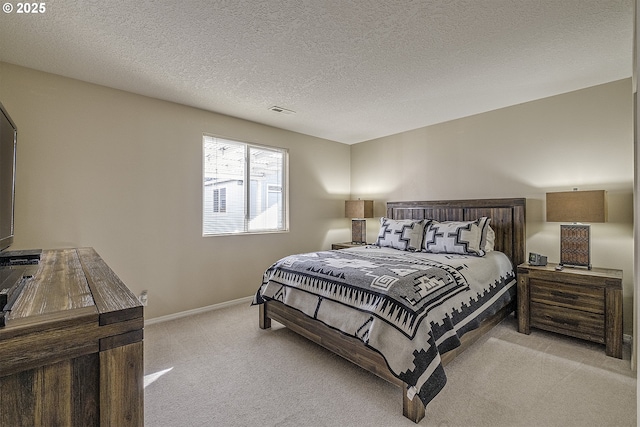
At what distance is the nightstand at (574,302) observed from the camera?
7.82 feet

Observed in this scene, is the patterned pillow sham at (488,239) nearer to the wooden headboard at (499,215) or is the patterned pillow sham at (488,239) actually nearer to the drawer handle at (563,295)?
the wooden headboard at (499,215)

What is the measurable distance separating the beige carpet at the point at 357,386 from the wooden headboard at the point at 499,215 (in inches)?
38.4

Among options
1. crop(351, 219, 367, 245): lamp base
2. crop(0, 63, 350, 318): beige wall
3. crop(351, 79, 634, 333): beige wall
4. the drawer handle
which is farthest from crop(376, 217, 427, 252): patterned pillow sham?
crop(0, 63, 350, 318): beige wall

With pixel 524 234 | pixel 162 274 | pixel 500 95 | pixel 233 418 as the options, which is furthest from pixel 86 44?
pixel 524 234

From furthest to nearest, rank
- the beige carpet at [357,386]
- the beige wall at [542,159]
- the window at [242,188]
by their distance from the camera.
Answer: the window at [242,188] → the beige wall at [542,159] → the beige carpet at [357,386]

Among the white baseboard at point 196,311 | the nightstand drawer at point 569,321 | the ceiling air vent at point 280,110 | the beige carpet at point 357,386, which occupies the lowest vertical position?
the beige carpet at point 357,386

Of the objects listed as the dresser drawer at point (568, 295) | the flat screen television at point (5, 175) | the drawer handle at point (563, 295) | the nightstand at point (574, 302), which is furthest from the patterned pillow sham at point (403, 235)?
the flat screen television at point (5, 175)

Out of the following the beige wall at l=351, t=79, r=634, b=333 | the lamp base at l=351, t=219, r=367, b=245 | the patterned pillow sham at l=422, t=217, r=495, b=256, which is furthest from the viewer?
→ the lamp base at l=351, t=219, r=367, b=245

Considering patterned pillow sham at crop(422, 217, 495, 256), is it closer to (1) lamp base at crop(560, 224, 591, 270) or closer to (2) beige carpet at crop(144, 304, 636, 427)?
(1) lamp base at crop(560, 224, 591, 270)

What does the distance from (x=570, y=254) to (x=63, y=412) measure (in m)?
3.76

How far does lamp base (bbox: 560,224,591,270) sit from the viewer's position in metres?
2.75

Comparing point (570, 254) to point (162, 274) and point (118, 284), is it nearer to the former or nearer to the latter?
point (118, 284)

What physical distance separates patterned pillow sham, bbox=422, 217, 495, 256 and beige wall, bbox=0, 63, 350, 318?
218cm

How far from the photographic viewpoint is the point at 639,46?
105 centimetres
